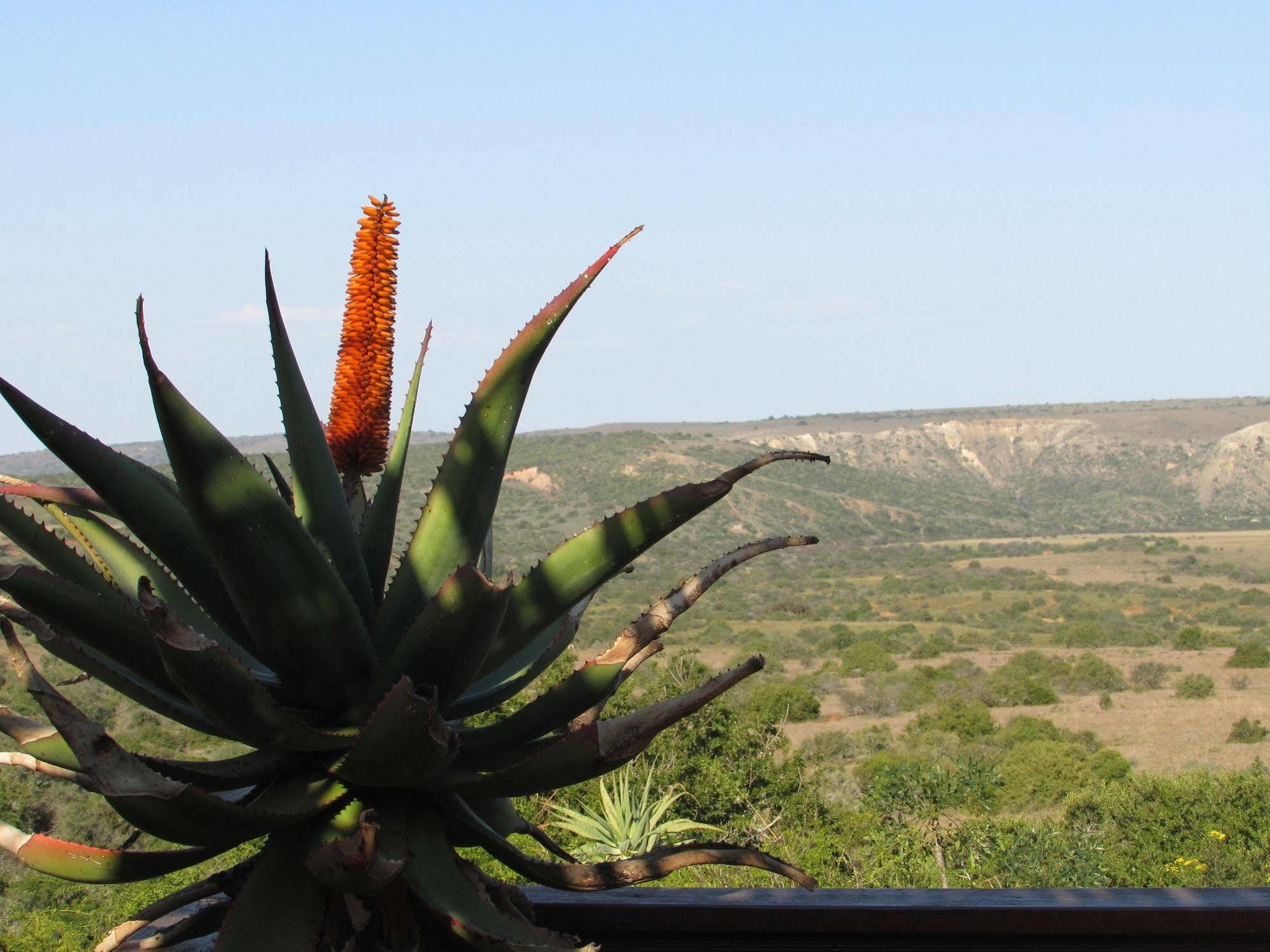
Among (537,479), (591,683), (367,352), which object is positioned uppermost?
(367,352)

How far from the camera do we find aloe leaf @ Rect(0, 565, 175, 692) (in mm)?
1222

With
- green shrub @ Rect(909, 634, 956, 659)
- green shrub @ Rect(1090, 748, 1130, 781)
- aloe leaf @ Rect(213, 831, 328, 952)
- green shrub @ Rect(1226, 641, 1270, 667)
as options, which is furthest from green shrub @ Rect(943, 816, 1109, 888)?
green shrub @ Rect(909, 634, 956, 659)

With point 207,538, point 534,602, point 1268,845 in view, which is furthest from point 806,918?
point 1268,845

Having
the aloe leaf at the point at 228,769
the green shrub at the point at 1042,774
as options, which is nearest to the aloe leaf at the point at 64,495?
the aloe leaf at the point at 228,769

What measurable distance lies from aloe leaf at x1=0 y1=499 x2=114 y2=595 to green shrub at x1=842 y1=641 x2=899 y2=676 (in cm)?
3315

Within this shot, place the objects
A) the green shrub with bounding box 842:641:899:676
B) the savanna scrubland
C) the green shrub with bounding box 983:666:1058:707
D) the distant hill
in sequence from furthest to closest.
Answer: the distant hill → the green shrub with bounding box 842:641:899:676 → the green shrub with bounding box 983:666:1058:707 → the savanna scrubland

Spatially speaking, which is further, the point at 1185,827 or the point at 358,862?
the point at 1185,827

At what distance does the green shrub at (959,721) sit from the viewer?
87.1ft

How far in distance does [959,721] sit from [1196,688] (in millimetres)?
7904

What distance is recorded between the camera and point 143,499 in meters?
1.37

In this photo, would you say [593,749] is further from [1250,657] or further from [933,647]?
[933,647]

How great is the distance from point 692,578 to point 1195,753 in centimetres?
2694

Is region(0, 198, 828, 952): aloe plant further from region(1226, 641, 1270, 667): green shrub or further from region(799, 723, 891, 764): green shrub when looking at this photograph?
region(1226, 641, 1270, 667): green shrub

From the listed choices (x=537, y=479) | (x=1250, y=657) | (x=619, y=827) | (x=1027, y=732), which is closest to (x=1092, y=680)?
(x=1250, y=657)
